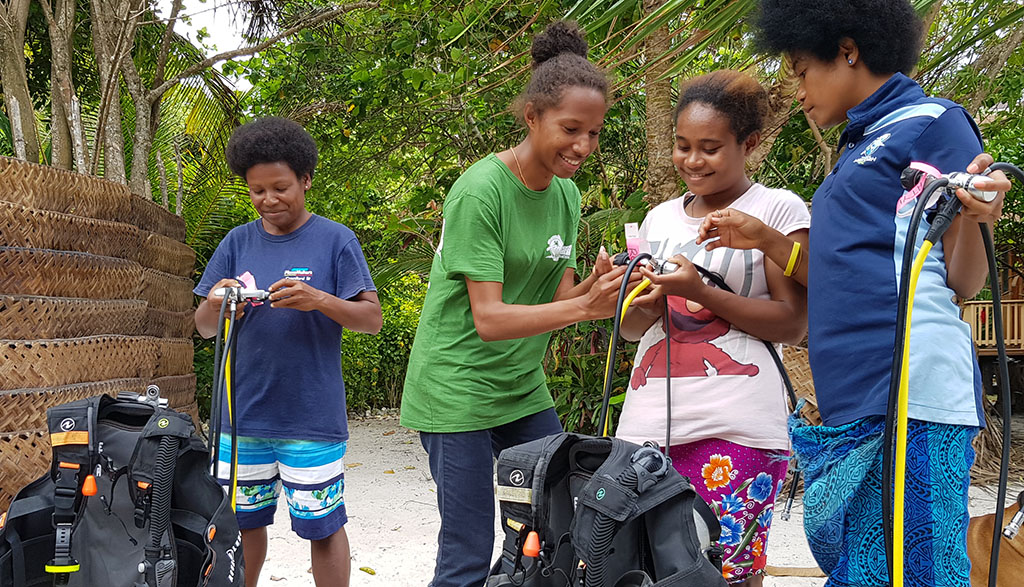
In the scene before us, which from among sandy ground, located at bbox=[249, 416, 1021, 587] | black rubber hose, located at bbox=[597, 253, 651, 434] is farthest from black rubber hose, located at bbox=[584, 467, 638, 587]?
sandy ground, located at bbox=[249, 416, 1021, 587]

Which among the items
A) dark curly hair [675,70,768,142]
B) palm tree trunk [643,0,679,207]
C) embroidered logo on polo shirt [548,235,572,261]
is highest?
palm tree trunk [643,0,679,207]

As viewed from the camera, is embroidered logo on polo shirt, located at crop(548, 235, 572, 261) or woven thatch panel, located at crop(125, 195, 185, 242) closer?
embroidered logo on polo shirt, located at crop(548, 235, 572, 261)

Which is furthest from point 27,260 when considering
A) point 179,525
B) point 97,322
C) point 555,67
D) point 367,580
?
point 555,67

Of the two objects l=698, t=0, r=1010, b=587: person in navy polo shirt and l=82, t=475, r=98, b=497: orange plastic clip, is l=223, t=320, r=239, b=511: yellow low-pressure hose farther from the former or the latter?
l=698, t=0, r=1010, b=587: person in navy polo shirt

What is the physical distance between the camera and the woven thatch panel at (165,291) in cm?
597

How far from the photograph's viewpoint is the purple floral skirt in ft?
6.28

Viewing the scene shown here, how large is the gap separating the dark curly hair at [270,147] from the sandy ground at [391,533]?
206 centimetres

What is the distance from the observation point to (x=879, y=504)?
160 cm

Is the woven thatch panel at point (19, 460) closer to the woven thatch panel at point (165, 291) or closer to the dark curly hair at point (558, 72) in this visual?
the woven thatch panel at point (165, 291)

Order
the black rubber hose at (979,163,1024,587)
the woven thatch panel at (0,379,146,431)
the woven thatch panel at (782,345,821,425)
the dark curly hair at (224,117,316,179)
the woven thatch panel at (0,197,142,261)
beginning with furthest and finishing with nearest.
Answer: the woven thatch panel at (782,345,821,425)
the woven thatch panel at (0,197,142,261)
the woven thatch panel at (0,379,146,431)
the dark curly hair at (224,117,316,179)
the black rubber hose at (979,163,1024,587)

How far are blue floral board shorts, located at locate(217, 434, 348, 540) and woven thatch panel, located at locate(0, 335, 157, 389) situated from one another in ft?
7.57

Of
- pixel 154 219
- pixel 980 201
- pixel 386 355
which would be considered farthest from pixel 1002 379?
pixel 386 355

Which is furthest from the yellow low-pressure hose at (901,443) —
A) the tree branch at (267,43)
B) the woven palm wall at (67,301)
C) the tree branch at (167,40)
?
the tree branch at (167,40)

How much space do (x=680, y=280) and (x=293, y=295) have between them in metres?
1.23
